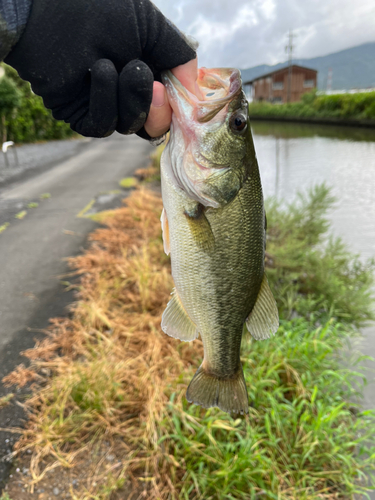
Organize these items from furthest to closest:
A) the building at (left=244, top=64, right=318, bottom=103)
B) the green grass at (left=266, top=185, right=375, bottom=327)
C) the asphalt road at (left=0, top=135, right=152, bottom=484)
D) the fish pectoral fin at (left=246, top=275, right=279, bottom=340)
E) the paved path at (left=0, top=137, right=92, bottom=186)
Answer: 1. the building at (left=244, top=64, right=318, bottom=103)
2. the paved path at (left=0, top=137, right=92, bottom=186)
3. the green grass at (left=266, top=185, right=375, bottom=327)
4. the asphalt road at (left=0, top=135, right=152, bottom=484)
5. the fish pectoral fin at (left=246, top=275, right=279, bottom=340)

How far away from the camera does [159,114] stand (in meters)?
1.51

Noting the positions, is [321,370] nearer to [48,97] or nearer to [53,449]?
[53,449]

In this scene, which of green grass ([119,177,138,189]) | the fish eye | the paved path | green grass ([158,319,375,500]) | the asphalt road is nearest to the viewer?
the fish eye

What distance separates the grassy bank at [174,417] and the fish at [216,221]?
1528mm

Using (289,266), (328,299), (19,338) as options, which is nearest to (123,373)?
(19,338)

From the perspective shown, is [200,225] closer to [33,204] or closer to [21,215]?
[21,215]

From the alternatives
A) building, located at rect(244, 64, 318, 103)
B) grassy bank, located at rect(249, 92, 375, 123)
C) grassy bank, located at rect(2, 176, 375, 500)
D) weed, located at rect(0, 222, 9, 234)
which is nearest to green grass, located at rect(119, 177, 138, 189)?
weed, located at rect(0, 222, 9, 234)

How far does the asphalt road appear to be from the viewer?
4.32 metres

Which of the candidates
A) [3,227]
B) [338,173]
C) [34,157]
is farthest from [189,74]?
[34,157]

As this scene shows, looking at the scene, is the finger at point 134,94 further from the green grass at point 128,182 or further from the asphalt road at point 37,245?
the green grass at point 128,182

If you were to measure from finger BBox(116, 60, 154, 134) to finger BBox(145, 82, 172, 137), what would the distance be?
Result: 0.05 metres

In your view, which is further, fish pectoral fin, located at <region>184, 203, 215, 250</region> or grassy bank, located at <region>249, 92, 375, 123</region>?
grassy bank, located at <region>249, 92, 375, 123</region>

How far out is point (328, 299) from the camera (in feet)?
16.8

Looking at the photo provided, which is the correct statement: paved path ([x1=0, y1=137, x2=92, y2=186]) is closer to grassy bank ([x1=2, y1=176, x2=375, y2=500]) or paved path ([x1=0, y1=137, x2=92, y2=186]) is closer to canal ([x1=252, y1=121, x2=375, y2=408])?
canal ([x1=252, y1=121, x2=375, y2=408])
